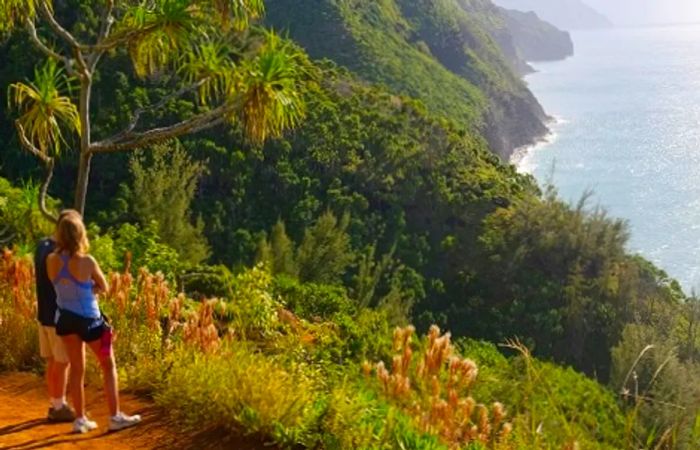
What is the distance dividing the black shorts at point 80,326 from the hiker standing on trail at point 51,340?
0.16m

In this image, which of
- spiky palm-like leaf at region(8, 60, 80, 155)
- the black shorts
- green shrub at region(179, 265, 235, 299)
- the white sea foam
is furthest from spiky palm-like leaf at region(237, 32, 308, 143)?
the white sea foam

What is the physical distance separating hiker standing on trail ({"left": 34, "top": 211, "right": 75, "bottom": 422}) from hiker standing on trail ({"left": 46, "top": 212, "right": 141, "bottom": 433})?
88mm

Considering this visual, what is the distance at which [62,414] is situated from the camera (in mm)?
4629

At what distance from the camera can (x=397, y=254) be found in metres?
44.8

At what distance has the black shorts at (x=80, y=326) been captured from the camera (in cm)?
Result: 435

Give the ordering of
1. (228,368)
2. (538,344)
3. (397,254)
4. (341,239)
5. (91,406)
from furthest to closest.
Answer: (397,254)
(538,344)
(341,239)
(91,406)
(228,368)

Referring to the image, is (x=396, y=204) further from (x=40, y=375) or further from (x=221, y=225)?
(x=40, y=375)

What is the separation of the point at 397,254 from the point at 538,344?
31.0 feet

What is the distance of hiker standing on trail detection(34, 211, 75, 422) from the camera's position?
447 cm

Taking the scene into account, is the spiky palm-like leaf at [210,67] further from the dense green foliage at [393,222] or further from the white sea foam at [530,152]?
the white sea foam at [530,152]

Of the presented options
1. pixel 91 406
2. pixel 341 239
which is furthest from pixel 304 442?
pixel 341 239

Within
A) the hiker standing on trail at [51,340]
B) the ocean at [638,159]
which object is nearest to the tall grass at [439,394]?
the hiker standing on trail at [51,340]

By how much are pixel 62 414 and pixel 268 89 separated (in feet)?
8.25

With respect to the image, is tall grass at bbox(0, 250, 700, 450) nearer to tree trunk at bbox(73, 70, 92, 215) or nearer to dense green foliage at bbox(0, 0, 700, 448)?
tree trunk at bbox(73, 70, 92, 215)
